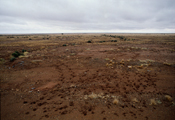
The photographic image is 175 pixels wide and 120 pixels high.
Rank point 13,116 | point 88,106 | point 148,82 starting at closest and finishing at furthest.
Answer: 1. point 13,116
2. point 88,106
3. point 148,82

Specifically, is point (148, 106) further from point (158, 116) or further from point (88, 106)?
point (88, 106)

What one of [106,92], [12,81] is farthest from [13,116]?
[106,92]

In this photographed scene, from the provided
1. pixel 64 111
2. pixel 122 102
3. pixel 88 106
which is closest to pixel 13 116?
pixel 64 111

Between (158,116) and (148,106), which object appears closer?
(158,116)

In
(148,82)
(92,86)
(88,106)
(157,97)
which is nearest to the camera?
(88,106)

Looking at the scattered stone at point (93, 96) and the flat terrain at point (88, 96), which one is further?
the scattered stone at point (93, 96)

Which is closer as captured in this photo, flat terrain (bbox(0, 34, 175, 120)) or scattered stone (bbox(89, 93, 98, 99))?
flat terrain (bbox(0, 34, 175, 120))

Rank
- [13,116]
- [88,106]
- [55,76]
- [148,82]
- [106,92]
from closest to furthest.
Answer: [13,116]
[88,106]
[106,92]
[148,82]
[55,76]

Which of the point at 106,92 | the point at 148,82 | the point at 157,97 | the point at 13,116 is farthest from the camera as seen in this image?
the point at 148,82

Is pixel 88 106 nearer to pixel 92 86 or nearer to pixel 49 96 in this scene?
pixel 92 86
